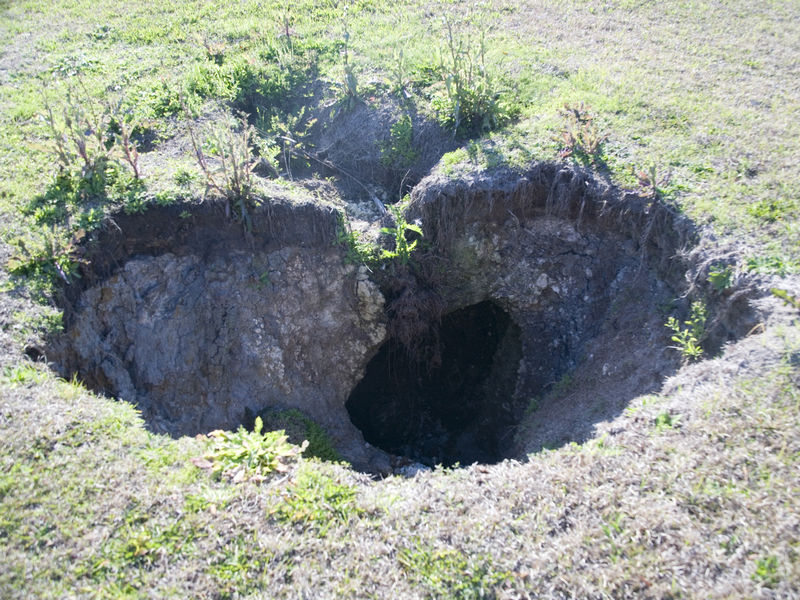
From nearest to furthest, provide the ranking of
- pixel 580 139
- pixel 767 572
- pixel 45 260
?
pixel 767 572, pixel 45 260, pixel 580 139

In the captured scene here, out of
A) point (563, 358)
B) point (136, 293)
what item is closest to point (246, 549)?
point (136, 293)

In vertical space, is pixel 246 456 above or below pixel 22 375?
below

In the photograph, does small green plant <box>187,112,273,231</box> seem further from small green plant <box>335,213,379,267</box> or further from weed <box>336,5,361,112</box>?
weed <box>336,5,361,112</box>

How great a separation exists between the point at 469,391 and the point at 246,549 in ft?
17.1

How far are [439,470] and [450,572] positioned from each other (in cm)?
114

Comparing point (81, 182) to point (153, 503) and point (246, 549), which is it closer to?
point (153, 503)

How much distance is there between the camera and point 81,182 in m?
6.92

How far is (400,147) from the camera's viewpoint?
855 cm

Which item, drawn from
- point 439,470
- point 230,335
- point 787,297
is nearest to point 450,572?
point 439,470

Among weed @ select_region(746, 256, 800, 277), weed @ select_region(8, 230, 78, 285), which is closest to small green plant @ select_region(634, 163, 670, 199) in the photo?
weed @ select_region(746, 256, 800, 277)

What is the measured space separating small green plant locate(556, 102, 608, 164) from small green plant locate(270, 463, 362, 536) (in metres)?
5.25

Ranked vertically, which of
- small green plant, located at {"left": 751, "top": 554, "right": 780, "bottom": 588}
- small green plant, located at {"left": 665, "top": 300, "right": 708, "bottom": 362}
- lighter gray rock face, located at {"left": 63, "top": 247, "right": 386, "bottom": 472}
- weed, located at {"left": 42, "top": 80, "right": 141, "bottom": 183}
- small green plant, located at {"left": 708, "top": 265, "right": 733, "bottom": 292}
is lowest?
lighter gray rock face, located at {"left": 63, "top": 247, "right": 386, "bottom": 472}

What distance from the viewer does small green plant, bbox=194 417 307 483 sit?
Result: 442 cm

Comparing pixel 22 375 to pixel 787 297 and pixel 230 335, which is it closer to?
pixel 230 335
